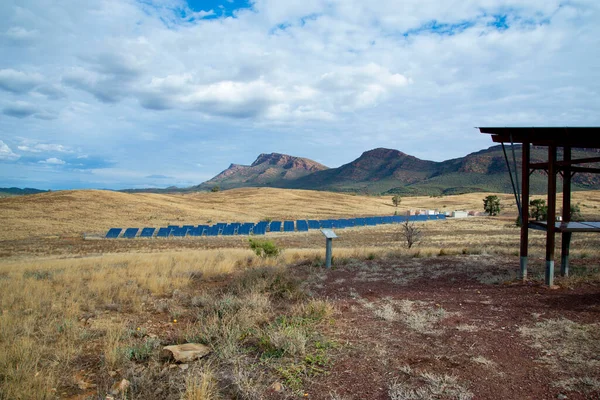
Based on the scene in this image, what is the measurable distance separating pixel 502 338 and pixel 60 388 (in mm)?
5602

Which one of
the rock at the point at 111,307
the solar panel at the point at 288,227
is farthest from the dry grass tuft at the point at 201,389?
the solar panel at the point at 288,227

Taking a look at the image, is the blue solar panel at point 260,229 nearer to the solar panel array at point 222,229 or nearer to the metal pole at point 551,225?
the solar panel array at point 222,229

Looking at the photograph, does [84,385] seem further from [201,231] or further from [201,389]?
[201,231]

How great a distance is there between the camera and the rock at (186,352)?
471cm

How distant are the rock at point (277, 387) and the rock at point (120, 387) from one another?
63.4 inches

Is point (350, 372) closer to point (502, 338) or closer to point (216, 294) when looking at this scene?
point (502, 338)

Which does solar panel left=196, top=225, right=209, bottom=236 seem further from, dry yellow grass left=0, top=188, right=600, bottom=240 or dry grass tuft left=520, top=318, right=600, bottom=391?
dry grass tuft left=520, top=318, right=600, bottom=391

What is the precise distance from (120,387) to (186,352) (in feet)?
2.96

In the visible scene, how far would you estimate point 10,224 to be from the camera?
3753 cm

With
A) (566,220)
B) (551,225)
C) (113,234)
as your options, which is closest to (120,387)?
(551,225)

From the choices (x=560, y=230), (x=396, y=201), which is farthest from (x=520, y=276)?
(x=396, y=201)

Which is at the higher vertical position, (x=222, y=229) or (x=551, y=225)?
(x=551, y=225)

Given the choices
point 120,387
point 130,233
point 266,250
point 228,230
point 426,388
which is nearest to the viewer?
point 426,388

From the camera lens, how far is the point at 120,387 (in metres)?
4.05
